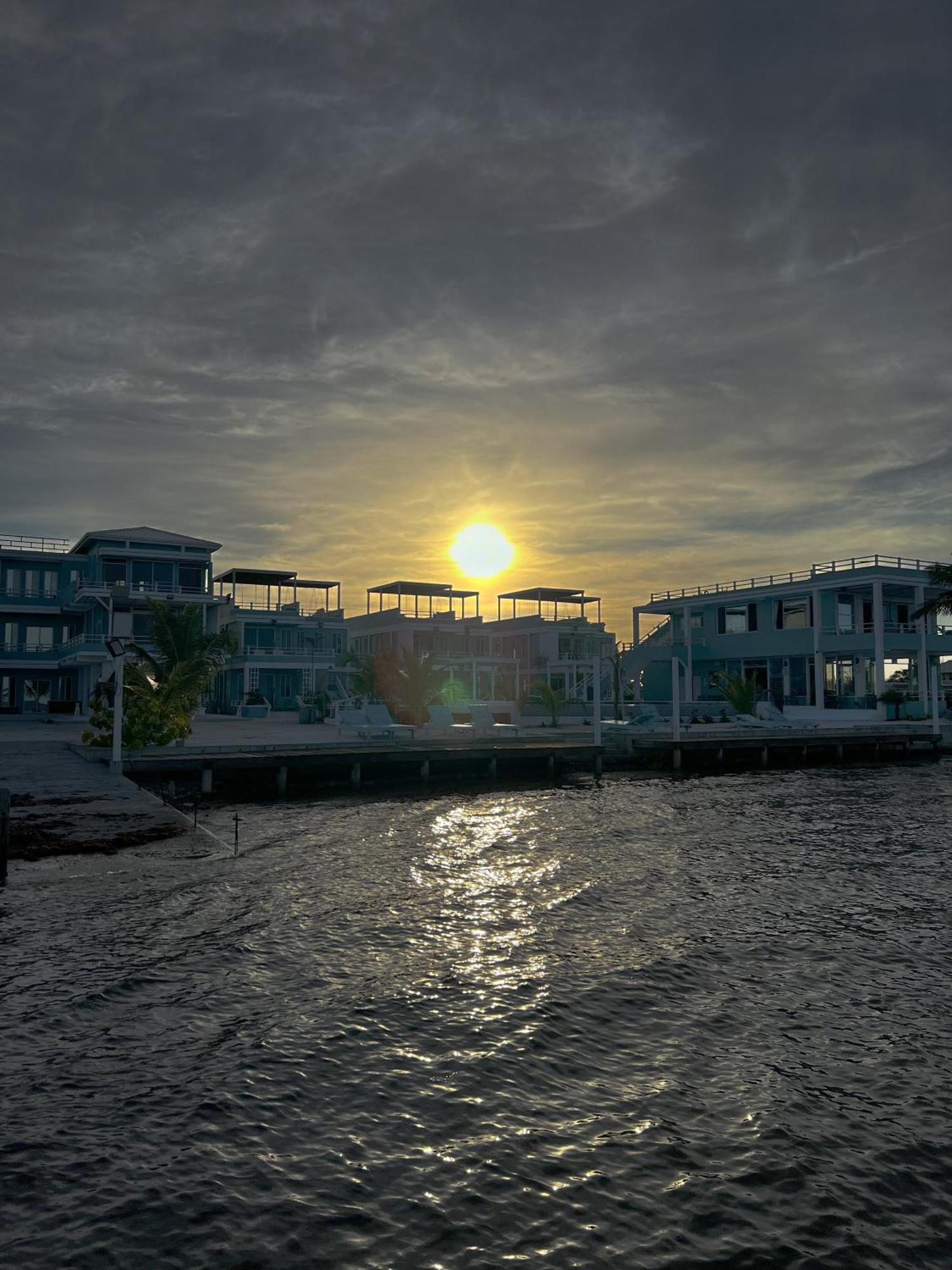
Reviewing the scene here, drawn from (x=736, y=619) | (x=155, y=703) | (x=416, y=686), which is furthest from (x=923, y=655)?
(x=155, y=703)

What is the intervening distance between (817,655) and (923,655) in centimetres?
562

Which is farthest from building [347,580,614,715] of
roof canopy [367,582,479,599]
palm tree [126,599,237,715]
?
palm tree [126,599,237,715]

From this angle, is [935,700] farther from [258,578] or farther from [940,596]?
[258,578]

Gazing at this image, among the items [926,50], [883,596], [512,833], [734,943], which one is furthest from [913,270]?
[883,596]

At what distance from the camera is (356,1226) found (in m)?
5.59

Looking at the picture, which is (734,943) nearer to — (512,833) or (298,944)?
(298,944)

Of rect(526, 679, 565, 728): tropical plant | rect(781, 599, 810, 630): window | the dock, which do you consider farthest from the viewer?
rect(781, 599, 810, 630): window

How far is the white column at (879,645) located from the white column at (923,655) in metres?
2.01

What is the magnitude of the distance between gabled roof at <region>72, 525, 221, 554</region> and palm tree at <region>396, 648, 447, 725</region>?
869 inches

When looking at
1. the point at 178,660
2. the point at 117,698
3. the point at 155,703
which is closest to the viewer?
the point at 117,698

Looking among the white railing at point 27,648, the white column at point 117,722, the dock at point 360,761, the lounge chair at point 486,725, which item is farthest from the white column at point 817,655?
the white railing at point 27,648

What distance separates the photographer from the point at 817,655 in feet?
175

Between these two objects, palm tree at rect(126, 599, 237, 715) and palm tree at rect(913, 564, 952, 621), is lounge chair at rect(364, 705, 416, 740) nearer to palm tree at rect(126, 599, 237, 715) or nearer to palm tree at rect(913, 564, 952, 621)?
palm tree at rect(126, 599, 237, 715)

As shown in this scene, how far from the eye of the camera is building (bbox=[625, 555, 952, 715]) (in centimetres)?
5184
